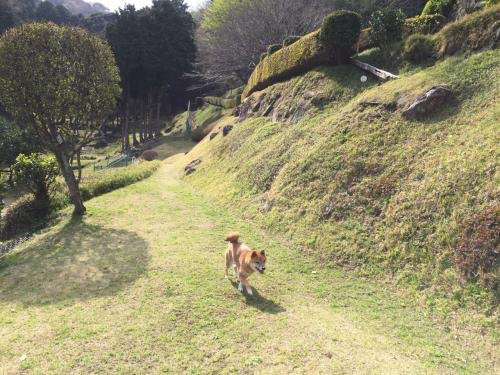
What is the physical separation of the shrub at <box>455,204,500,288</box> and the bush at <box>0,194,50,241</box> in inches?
742

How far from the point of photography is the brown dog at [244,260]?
944 centimetres

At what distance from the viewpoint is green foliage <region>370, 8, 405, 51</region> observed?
22.0 metres

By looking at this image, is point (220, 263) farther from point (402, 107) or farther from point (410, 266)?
point (402, 107)

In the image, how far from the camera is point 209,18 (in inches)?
2154

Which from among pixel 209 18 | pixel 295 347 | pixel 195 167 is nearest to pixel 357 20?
pixel 195 167

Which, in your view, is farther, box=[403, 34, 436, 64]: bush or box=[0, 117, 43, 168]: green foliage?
box=[0, 117, 43, 168]: green foliage

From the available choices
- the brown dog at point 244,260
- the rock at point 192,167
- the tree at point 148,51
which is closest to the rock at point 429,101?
the brown dog at point 244,260

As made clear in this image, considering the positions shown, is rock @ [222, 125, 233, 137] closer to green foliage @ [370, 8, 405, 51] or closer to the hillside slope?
the hillside slope

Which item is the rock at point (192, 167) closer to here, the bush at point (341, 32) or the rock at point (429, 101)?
the bush at point (341, 32)

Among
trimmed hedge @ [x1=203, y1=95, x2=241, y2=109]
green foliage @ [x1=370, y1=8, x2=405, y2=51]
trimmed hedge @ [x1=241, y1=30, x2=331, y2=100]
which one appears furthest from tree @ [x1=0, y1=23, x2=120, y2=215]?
trimmed hedge @ [x1=203, y1=95, x2=241, y2=109]

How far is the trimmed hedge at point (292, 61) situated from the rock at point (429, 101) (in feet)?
33.0

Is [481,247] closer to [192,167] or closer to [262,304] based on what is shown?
[262,304]

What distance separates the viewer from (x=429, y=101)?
1531 centimetres

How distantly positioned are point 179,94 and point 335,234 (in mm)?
51889
